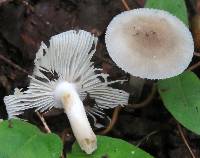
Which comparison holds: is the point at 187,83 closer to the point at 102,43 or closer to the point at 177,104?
the point at 177,104

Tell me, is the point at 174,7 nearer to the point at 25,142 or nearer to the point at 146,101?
the point at 146,101

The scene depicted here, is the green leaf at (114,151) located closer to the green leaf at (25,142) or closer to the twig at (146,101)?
the green leaf at (25,142)

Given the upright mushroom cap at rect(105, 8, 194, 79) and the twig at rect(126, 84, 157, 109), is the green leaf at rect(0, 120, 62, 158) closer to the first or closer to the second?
the upright mushroom cap at rect(105, 8, 194, 79)

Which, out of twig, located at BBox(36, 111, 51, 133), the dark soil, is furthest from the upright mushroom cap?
twig, located at BBox(36, 111, 51, 133)

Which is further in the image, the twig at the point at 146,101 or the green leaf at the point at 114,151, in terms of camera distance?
the twig at the point at 146,101

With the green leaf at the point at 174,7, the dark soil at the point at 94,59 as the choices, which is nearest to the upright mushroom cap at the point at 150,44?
the green leaf at the point at 174,7

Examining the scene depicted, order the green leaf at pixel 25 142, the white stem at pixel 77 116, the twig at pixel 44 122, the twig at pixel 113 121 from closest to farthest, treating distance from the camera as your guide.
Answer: the green leaf at pixel 25 142 → the white stem at pixel 77 116 → the twig at pixel 44 122 → the twig at pixel 113 121

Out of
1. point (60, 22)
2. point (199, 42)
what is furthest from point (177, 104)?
point (60, 22)
